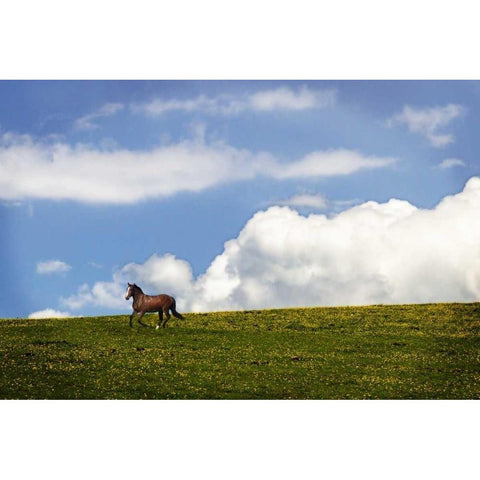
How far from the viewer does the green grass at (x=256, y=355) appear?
27016mm

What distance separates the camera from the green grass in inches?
1064

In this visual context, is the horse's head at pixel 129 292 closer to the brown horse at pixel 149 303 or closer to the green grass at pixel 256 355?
the brown horse at pixel 149 303

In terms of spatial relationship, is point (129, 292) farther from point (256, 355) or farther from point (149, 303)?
point (256, 355)

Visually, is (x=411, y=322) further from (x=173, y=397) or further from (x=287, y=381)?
(x=173, y=397)

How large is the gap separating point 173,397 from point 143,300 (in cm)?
1144

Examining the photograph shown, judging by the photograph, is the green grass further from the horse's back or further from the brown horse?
the horse's back

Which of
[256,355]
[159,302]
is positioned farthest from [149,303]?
[256,355]

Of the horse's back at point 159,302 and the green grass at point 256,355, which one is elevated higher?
the horse's back at point 159,302

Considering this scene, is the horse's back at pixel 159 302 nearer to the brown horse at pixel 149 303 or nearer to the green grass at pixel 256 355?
the brown horse at pixel 149 303

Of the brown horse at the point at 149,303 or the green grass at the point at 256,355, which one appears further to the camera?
the brown horse at the point at 149,303

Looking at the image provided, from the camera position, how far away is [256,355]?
31.4m

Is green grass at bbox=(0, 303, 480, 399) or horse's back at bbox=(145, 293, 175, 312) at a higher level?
horse's back at bbox=(145, 293, 175, 312)

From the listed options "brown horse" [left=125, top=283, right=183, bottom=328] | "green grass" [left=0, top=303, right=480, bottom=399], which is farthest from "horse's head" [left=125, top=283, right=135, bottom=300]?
"green grass" [left=0, top=303, right=480, bottom=399]

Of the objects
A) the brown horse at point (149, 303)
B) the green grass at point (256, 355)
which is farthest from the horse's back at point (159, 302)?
the green grass at point (256, 355)
